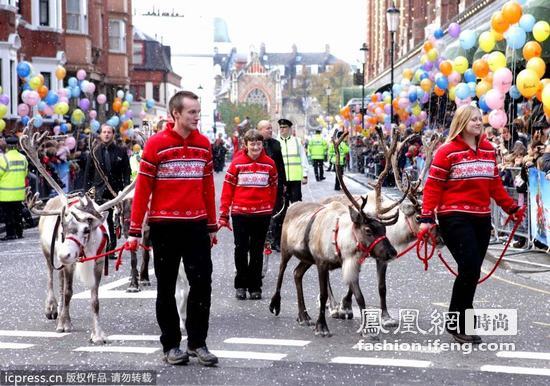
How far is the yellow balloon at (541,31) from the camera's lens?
717 inches

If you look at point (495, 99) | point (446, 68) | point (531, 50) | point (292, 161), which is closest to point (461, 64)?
point (446, 68)

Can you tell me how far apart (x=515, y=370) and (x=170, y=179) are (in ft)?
9.27

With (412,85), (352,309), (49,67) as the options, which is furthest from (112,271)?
(49,67)

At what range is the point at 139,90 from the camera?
281 ft

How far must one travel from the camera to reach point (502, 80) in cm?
1867

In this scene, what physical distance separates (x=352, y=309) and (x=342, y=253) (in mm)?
1500

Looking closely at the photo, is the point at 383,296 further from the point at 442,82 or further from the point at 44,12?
the point at 44,12

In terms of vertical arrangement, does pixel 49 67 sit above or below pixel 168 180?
above

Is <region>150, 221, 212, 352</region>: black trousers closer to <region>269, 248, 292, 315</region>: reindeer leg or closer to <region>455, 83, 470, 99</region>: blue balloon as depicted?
<region>269, 248, 292, 315</region>: reindeer leg

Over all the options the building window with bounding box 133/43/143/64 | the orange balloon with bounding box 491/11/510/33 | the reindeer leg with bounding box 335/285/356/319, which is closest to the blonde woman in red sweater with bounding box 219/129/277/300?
the reindeer leg with bounding box 335/285/356/319

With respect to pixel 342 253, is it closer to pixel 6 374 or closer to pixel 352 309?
pixel 352 309

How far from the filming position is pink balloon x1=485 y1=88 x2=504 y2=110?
18609 millimetres

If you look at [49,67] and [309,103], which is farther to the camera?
[309,103]

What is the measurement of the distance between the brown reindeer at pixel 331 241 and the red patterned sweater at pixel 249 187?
1.15 metres
